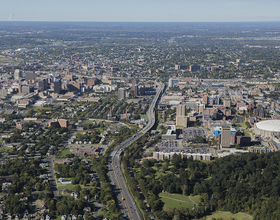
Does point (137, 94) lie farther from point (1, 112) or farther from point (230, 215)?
point (230, 215)

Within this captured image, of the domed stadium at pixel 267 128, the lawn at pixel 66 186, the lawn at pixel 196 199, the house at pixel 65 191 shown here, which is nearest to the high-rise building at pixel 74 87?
the domed stadium at pixel 267 128

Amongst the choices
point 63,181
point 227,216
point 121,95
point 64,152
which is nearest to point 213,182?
point 227,216

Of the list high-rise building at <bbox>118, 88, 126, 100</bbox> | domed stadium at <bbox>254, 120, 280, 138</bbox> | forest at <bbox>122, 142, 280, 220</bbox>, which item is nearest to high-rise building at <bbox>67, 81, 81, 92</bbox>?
high-rise building at <bbox>118, 88, 126, 100</bbox>

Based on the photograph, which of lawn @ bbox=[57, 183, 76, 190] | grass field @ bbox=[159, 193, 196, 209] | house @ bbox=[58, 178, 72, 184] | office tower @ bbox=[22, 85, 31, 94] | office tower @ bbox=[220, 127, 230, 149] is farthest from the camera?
office tower @ bbox=[22, 85, 31, 94]

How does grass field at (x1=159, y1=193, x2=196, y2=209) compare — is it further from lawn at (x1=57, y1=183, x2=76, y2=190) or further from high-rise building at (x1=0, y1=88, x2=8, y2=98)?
high-rise building at (x1=0, y1=88, x2=8, y2=98)

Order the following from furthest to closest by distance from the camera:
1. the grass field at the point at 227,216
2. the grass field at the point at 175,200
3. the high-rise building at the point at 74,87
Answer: the high-rise building at the point at 74,87 < the grass field at the point at 175,200 < the grass field at the point at 227,216

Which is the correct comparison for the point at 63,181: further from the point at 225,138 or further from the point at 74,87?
the point at 74,87

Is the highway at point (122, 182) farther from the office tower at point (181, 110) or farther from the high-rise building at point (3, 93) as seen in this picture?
the high-rise building at point (3, 93)
